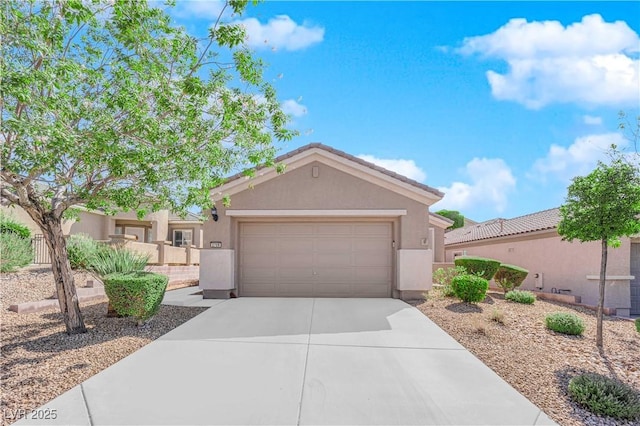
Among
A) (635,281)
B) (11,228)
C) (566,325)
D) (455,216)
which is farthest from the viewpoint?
(455,216)

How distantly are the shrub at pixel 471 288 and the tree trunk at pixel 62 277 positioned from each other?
28.6 feet

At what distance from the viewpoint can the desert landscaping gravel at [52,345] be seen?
4.48m

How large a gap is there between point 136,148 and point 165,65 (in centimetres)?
161

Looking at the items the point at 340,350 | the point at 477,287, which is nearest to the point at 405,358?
the point at 340,350

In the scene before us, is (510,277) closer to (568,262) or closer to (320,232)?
(568,262)

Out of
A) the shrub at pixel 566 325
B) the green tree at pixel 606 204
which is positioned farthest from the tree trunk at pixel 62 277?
the green tree at pixel 606 204

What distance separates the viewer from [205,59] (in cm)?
665

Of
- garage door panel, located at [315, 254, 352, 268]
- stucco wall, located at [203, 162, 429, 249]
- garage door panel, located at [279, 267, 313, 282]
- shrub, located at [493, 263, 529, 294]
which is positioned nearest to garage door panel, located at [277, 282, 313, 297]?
garage door panel, located at [279, 267, 313, 282]

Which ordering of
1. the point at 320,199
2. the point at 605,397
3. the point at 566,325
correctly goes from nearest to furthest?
the point at 605,397 < the point at 566,325 < the point at 320,199

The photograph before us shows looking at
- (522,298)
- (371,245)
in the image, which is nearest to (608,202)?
(522,298)

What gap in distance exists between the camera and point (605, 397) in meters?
4.35

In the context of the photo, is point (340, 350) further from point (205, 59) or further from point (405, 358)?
point (205, 59)

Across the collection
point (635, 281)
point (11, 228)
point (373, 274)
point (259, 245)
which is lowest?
point (635, 281)

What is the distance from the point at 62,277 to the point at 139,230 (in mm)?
21372
